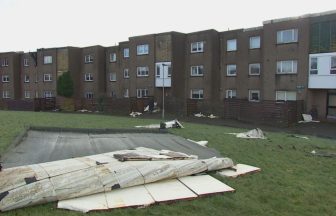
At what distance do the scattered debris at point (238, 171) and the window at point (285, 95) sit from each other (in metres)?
26.7

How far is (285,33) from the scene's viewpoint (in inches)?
1377

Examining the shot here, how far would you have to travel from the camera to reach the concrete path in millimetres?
9688

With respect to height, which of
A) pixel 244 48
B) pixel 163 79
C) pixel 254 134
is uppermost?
pixel 244 48

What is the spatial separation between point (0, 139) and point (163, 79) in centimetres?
3126

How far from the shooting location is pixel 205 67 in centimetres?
4288

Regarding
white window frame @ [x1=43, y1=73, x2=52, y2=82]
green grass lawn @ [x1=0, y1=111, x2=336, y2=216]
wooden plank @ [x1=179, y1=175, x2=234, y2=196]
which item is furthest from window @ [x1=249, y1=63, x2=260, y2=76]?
white window frame @ [x1=43, y1=73, x2=52, y2=82]

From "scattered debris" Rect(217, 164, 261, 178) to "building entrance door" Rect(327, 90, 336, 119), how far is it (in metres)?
26.2

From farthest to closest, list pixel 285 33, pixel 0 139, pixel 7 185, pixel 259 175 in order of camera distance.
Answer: pixel 285 33 < pixel 0 139 < pixel 259 175 < pixel 7 185

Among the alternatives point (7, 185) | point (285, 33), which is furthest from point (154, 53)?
point (7, 185)

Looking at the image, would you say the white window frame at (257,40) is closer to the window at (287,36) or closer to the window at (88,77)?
the window at (287,36)

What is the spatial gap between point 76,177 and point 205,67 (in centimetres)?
3715

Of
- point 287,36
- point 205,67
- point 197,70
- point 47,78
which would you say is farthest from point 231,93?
point 47,78

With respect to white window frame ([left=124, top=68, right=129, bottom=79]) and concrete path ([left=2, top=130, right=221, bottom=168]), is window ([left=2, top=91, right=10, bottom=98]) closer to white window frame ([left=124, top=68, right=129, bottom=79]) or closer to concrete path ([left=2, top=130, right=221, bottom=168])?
white window frame ([left=124, top=68, right=129, bottom=79])

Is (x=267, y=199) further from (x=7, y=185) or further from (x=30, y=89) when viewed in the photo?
(x=30, y=89)
